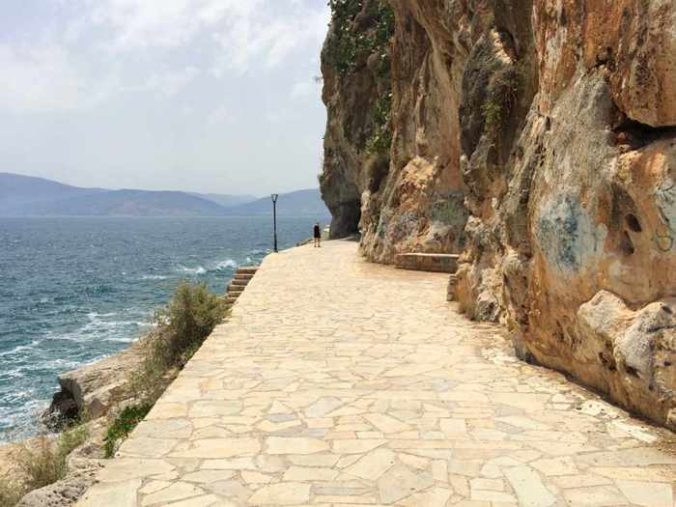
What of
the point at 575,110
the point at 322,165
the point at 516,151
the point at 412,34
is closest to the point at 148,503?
the point at 575,110

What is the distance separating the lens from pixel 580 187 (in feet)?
20.4

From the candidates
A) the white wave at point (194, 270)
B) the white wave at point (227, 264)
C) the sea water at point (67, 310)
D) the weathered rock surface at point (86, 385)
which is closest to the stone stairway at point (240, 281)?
the sea water at point (67, 310)

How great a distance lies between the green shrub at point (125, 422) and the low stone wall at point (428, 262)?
11.3 meters

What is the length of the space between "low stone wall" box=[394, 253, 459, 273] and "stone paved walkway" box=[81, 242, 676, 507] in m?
8.63

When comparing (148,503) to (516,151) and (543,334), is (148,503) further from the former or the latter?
(516,151)

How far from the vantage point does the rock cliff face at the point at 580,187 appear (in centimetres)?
520

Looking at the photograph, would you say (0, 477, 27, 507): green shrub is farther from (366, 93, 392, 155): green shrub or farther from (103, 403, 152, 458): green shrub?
(366, 93, 392, 155): green shrub

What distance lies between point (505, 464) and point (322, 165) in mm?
39695

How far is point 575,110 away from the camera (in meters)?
6.53

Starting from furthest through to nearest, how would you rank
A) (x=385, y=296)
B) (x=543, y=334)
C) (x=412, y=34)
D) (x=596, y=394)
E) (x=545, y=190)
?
(x=412, y=34)
(x=385, y=296)
(x=543, y=334)
(x=545, y=190)
(x=596, y=394)

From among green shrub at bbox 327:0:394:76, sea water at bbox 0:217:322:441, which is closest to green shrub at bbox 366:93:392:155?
green shrub at bbox 327:0:394:76

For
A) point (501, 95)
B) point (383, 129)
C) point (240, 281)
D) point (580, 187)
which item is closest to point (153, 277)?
point (383, 129)

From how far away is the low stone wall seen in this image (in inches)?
722

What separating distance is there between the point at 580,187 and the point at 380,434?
315cm
